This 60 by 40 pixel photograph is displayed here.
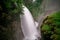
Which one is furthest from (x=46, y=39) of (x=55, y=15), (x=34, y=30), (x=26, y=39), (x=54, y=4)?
(x=34, y=30)

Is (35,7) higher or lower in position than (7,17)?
higher

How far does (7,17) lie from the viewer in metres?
6.32

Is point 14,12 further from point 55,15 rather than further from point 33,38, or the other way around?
point 33,38

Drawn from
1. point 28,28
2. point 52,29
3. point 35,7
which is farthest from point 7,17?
point 35,7

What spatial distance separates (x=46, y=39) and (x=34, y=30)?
3200 millimetres

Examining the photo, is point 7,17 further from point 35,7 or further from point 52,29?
point 35,7

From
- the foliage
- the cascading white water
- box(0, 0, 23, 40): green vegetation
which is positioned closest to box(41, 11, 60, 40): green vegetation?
box(0, 0, 23, 40): green vegetation

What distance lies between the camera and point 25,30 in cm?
895

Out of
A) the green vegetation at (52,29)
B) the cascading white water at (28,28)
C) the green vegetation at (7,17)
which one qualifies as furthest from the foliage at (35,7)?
the green vegetation at (52,29)

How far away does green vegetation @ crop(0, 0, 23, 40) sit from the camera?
249 inches

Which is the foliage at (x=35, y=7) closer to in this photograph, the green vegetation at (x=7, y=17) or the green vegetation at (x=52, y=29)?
the green vegetation at (x=7, y=17)

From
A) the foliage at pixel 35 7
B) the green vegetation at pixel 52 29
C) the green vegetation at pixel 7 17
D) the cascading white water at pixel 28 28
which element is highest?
the foliage at pixel 35 7

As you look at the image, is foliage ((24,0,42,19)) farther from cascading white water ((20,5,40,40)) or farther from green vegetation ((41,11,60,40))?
green vegetation ((41,11,60,40))

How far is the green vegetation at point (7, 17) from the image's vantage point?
6.32 metres
